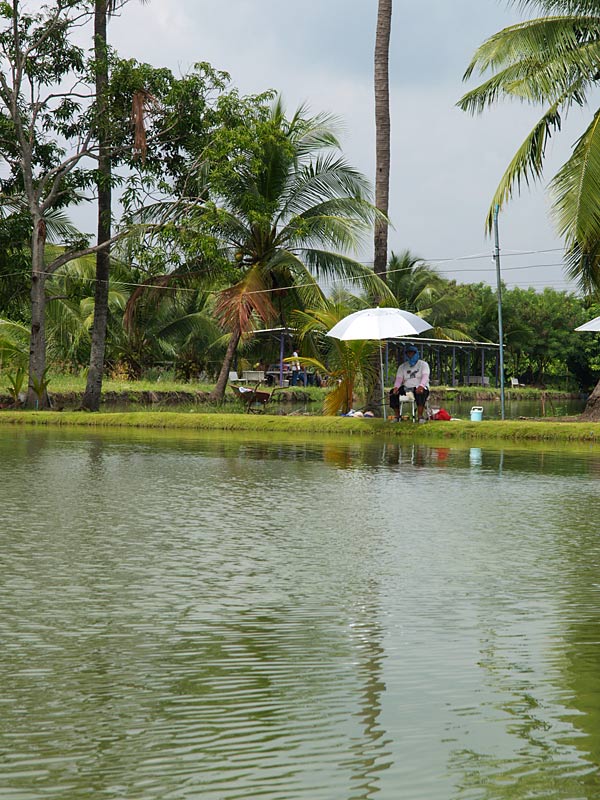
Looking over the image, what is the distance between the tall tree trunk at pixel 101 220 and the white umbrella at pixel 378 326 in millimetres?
6238

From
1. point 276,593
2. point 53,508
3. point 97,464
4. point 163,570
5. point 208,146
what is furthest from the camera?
point 208,146

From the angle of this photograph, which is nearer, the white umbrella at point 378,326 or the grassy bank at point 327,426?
the grassy bank at point 327,426

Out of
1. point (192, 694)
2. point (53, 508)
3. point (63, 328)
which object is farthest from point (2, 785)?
point (63, 328)

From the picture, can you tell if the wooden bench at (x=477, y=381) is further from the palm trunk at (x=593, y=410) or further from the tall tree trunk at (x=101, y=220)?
the tall tree trunk at (x=101, y=220)

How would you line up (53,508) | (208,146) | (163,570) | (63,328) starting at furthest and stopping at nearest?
(63,328) < (208,146) < (53,508) < (163,570)

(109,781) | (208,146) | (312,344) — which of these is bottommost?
(109,781)

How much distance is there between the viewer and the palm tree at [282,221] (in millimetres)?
24750

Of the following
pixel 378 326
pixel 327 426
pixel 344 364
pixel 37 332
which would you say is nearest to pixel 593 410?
pixel 344 364

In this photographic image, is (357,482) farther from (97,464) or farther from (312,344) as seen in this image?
(312,344)

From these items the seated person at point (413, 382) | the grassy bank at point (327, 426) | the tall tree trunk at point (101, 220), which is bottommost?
the grassy bank at point (327, 426)

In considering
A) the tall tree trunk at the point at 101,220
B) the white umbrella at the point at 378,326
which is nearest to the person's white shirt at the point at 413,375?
the white umbrella at the point at 378,326

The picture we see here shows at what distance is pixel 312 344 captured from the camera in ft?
84.4

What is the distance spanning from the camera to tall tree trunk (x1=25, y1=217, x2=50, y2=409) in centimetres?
2361

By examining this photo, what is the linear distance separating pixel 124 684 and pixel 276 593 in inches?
69.5
